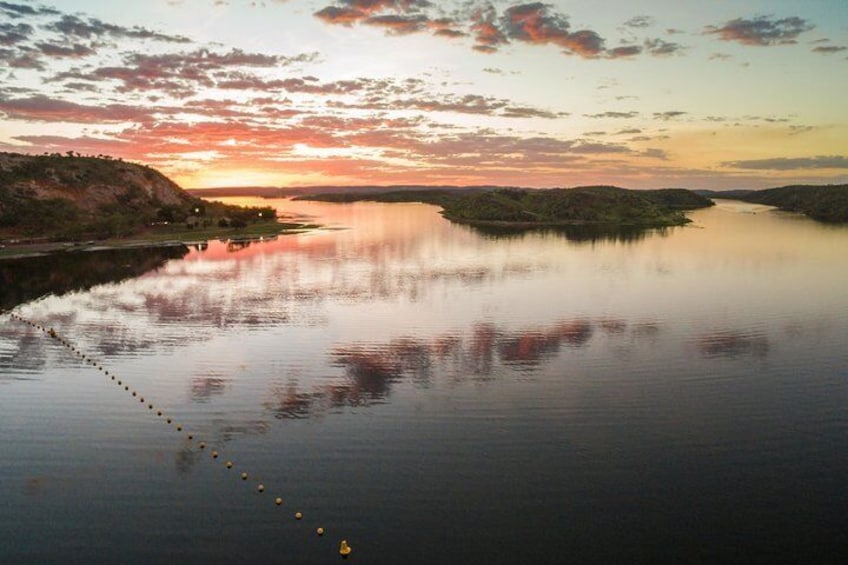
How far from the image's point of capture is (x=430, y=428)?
35094mm

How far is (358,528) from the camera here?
25453 mm

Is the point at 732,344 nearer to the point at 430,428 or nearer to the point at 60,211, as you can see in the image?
the point at 430,428

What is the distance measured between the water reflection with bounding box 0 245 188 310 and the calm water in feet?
21.7

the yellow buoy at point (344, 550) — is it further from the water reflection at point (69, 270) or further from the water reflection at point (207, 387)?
the water reflection at point (69, 270)

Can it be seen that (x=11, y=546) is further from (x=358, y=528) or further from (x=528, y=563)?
(x=528, y=563)

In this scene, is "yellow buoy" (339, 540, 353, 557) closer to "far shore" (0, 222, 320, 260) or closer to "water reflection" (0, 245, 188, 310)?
"water reflection" (0, 245, 188, 310)

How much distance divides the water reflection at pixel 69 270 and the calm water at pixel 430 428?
662cm

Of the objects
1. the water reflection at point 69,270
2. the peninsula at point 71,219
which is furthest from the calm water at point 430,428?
the peninsula at point 71,219

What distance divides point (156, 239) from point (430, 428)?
447 ft

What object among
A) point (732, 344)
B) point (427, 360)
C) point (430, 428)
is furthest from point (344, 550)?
point (732, 344)

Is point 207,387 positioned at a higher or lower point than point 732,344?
lower

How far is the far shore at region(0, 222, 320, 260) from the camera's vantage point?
124m

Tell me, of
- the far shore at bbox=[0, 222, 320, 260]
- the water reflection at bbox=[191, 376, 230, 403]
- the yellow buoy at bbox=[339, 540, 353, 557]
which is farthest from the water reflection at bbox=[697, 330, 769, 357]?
the far shore at bbox=[0, 222, 320, 260]

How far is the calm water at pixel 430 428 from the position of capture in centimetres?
2492
